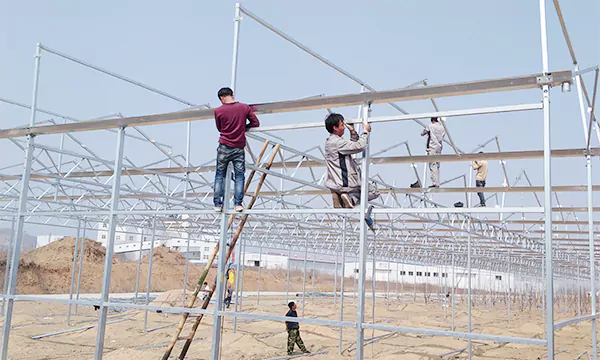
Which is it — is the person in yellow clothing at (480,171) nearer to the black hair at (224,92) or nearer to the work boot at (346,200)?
the work boot at (346,200)

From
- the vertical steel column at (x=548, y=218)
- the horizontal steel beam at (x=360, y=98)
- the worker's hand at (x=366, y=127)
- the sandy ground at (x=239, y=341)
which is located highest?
the horizontal steel beam at (x=360, y=98)

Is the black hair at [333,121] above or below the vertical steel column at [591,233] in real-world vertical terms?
above

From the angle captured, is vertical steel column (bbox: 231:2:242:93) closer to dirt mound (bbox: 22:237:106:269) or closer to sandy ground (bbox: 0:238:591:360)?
sandy ground (bbox: 0:238:591:360)

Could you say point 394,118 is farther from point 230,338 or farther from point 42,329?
point 42,329

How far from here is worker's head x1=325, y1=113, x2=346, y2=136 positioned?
7000 mm

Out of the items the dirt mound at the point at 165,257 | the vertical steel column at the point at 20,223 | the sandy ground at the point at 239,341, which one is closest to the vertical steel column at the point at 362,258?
the vertical steel column at the point at 20,223

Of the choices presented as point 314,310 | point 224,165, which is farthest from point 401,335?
point 224,165

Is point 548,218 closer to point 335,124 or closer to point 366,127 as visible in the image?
point 366,127

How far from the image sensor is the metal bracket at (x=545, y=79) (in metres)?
5.53

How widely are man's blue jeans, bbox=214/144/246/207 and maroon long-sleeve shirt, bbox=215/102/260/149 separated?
0.09m

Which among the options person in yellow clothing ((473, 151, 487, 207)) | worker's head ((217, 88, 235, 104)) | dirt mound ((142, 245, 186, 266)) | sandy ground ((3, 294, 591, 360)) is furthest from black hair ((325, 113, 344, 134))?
dirt mound ((142, 245, 186, 266))

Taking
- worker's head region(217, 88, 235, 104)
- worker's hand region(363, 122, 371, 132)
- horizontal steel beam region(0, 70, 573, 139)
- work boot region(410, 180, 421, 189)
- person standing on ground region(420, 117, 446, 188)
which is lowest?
worker's hand region(363, 122, 371, 132)

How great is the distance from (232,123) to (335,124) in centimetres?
144

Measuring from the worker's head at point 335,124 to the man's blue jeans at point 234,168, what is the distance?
4.33 feet
